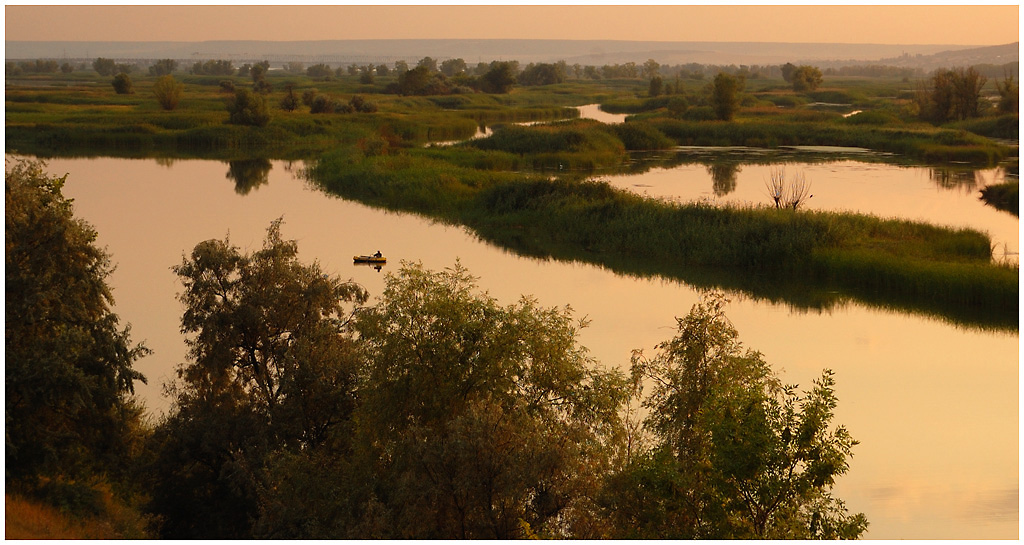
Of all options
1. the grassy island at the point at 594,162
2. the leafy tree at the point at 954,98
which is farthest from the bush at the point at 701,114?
the leafy tree at the point at 954,98

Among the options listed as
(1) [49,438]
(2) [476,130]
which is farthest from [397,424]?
(2) [476,130]

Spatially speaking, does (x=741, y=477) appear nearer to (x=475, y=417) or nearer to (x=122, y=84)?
(x=475, y=417)

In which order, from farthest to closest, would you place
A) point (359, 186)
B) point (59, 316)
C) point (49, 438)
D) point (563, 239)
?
point (359, 186)
point (563, 239)
point (59, 316)
point (49, 438)

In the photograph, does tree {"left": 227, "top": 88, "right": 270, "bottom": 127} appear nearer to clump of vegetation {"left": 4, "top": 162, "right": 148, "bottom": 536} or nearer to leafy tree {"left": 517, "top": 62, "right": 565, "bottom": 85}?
clump of vegetation {"left": 4, "top": 162, "right": 148, "bottom": 536}

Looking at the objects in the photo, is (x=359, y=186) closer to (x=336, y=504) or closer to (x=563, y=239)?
(x=563, y=239)

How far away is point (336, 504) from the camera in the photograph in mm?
13156

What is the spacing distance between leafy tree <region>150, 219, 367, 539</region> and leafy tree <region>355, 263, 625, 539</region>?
3.49ft

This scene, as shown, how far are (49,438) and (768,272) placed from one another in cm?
1938

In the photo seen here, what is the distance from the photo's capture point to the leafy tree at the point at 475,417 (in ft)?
40.3

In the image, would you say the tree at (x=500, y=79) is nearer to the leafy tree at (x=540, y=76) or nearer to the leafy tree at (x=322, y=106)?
the leafy tree at (x=540, y=76)

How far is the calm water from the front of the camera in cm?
1582

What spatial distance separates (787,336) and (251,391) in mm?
11657

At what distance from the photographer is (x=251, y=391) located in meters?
16.5

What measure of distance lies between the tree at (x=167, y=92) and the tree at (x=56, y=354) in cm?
6562
